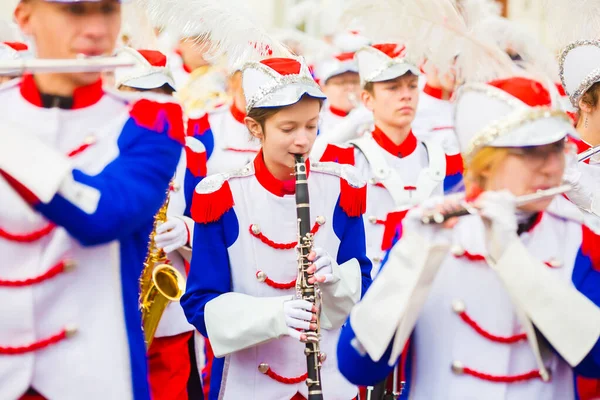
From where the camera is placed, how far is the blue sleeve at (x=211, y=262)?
3684 mm

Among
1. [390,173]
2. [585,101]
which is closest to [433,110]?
[390,173]

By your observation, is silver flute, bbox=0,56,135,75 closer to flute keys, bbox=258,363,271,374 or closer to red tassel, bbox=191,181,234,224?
red tassel, bbox=191,181,234,224

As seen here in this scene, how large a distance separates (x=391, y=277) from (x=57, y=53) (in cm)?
114

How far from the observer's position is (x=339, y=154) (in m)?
5.47

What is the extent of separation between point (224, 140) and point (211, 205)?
2817mm

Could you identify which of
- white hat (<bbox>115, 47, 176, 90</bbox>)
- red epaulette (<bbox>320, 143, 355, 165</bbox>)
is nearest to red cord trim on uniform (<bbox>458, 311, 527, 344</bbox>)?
red epaulette (<bbox>320, 143, 355, 165</bbox>)

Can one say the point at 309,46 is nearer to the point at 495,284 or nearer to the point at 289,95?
the point at 289,95

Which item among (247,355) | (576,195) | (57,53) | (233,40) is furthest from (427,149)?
(57,53)

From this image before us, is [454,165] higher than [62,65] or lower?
lower

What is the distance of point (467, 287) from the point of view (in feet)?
8.94

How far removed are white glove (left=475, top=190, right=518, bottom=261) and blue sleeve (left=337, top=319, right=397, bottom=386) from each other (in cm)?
41

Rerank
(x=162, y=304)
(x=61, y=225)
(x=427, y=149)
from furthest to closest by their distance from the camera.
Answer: (x=427, y=149)
(x=162, y=304)
(x=61, y=225)

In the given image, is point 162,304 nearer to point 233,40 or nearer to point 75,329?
point 233,40

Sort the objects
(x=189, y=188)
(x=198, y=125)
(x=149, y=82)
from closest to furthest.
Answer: (x=149, y=82), (x=189, y=188), (x=198, y=125)
